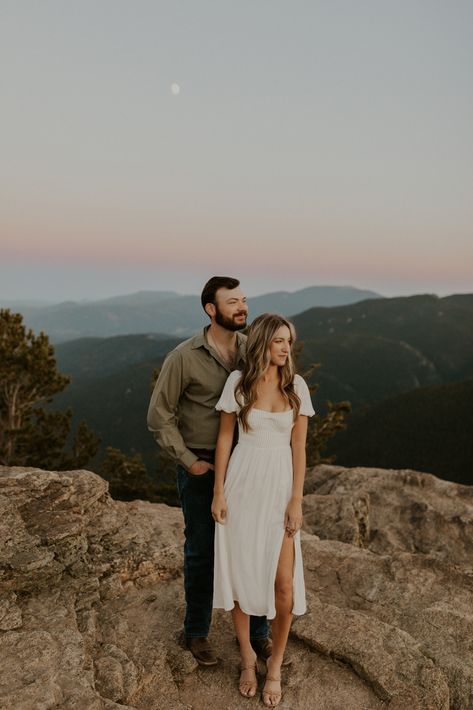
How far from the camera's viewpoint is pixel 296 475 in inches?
141

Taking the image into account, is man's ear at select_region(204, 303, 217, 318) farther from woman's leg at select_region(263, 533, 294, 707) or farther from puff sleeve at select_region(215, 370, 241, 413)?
woman's leg at select_region(263, 533, 294, 707)

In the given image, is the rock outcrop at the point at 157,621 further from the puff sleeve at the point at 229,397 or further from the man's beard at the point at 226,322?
the man's beard at the point at 226,322

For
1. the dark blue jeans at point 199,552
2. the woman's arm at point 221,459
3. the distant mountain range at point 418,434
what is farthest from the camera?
the distant mountain range at point 418,434

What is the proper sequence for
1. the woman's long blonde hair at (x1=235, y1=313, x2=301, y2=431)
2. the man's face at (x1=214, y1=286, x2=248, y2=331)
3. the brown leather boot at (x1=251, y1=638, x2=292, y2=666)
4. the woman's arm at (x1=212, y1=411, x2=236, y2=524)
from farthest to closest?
the brown leather boot at (x1=251, y1=638, x2=292, y2=666) < the woman's arm at (x1=212, y1=411, x2=236, y2=524) < the man's face at (x1=214, y1=286, x2=248, y2=331) < the woman's long blonde hair at (x1=235, y1=313, x2=301, y2=431)

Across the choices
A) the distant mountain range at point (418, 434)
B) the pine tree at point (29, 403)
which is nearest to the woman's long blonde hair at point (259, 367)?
the pine tree at point (29, 403)

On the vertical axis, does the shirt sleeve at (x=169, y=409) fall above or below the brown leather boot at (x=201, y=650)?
above

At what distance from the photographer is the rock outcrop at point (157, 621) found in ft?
11.6

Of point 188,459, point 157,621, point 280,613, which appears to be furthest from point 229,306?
point 157,621

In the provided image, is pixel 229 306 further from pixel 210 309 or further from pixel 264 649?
pixel 264 649

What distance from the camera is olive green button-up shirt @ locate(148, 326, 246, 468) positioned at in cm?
363

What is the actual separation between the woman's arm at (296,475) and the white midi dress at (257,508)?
0.14 ft

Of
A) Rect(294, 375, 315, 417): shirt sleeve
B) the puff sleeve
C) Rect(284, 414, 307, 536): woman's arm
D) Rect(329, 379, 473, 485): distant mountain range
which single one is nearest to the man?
the puff sleeve

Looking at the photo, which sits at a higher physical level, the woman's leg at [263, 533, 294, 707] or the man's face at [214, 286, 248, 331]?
the man's face at [214, 286, 248, 331]

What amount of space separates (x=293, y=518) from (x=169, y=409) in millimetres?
1362
